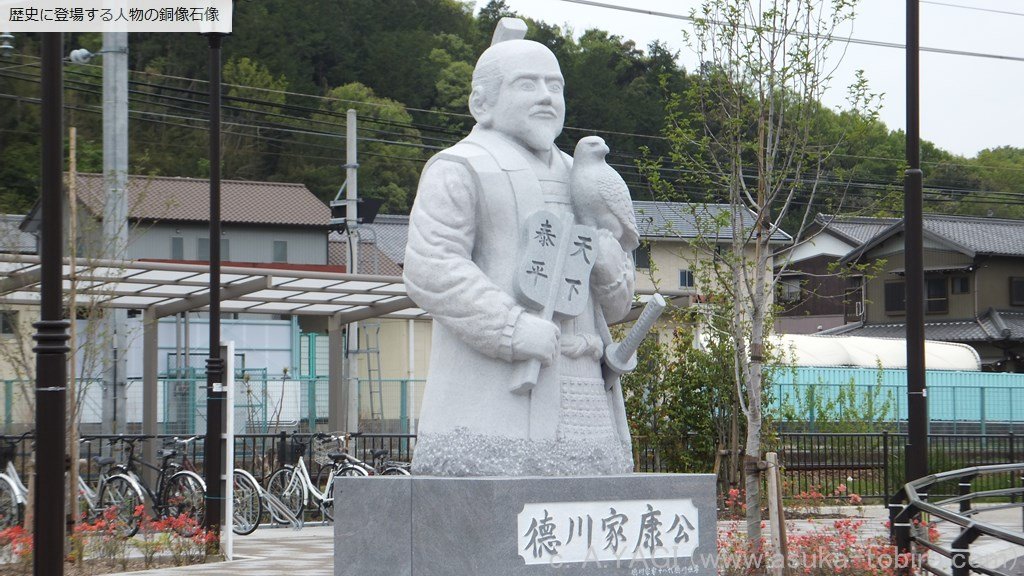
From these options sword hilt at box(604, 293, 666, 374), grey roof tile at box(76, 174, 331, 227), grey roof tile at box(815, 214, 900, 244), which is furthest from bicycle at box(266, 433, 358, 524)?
grey roof tile at box(815, 214, 900, 244)

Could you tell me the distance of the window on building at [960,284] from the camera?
41250mm

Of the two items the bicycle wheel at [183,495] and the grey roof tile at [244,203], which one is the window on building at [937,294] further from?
the bicycle wheel at [183,495]

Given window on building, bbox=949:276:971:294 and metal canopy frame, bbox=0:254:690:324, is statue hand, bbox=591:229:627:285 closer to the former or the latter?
metal canopy frame, bbox=0:254:690:324

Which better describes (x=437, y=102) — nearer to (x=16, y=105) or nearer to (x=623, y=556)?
(x=16, y=105)

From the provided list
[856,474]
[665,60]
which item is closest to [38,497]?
[856,474]

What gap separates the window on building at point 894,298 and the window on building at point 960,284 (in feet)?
6.73

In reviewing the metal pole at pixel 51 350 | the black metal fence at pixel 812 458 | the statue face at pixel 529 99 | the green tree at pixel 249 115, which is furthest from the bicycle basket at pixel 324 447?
the green tree at pixel 249 115

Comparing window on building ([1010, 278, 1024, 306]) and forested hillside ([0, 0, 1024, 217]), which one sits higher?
forested hillside ([0, 0, 1024, 217])

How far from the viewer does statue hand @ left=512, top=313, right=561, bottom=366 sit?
7074mm

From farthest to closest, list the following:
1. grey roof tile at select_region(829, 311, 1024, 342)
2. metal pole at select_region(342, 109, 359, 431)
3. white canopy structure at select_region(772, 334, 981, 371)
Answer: grey roof tile at select_region(829, 311, 1024, 342) < white canopy structure at select_region(772, 334, 981, 371) < metal pole at select_region(342, 109, 359, 431)

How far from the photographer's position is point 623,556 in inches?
280

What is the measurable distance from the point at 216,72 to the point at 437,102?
132ft

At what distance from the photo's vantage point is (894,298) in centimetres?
4481

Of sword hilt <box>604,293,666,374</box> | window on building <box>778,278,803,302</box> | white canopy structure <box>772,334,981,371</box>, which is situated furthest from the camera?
white canopy structure <box>772,334,981,371</box>
